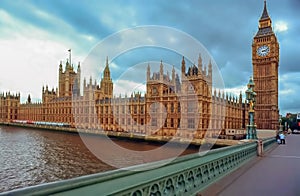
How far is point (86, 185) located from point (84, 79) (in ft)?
240

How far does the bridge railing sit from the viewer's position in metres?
2.18

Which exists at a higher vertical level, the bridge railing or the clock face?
the clock face

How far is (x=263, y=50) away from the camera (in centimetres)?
6400

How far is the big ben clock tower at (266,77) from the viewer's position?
61.0m

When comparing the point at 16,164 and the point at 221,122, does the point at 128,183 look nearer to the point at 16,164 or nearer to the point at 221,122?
the point at 16,164

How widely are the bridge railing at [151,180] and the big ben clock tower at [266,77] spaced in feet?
201

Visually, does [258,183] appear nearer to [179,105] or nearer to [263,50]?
[179,105]

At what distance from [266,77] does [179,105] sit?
31.1 metres

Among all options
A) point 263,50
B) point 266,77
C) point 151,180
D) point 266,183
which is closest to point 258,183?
point 266,183

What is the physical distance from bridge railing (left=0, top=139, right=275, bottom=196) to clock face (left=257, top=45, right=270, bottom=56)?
65078mm

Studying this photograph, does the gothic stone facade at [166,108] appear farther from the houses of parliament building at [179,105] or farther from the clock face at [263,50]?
the clock face at [263,50]

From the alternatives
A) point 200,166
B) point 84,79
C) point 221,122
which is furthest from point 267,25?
point 200,166

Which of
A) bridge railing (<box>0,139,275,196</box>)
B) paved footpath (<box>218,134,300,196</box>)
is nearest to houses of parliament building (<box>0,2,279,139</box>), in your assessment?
paved footpath (<box>218,134,300,196</box>)

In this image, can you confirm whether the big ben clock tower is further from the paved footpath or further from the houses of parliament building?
the paved footpath
